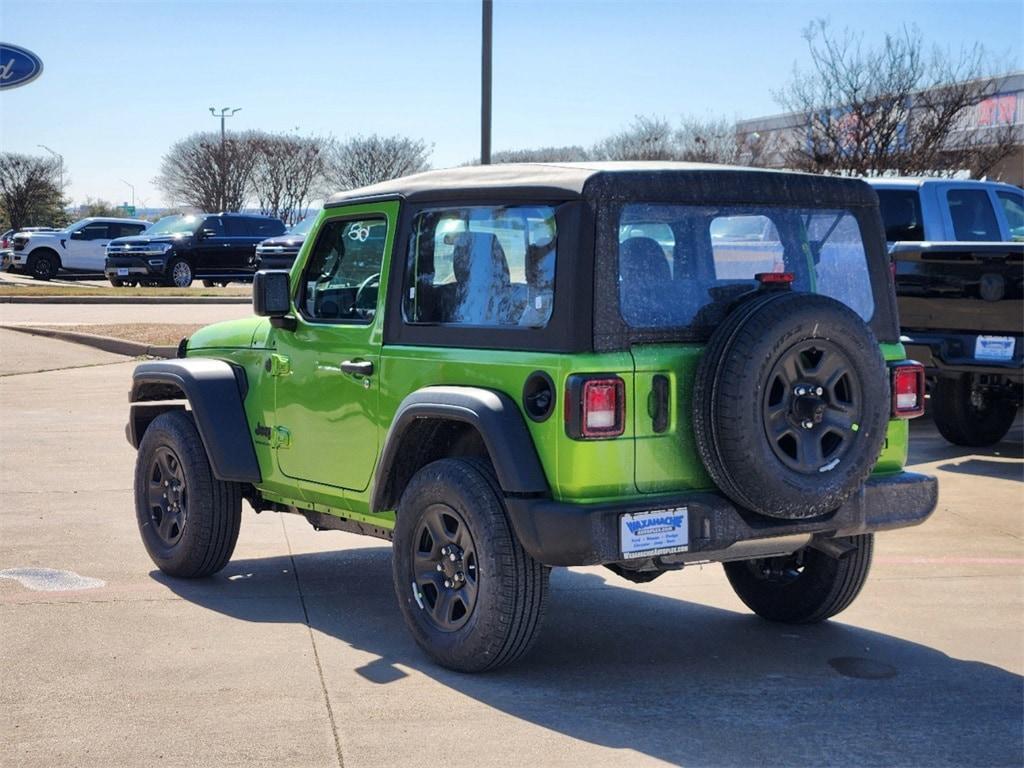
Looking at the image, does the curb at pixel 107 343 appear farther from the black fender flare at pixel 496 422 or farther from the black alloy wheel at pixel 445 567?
the black fender flare at pixel 496 422

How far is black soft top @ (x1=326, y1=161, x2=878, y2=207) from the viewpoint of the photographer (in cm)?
507

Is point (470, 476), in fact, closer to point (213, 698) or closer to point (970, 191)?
point (213, 698)

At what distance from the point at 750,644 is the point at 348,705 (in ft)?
5.76


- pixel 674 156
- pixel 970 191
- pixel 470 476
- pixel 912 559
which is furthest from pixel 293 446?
pixel 674 156

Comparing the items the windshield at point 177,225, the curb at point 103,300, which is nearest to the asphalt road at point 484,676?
the curb at point 103,300

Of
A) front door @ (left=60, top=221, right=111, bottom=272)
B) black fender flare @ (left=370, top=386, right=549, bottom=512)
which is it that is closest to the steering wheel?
black fender flare @ (left=370, top=386, right=549, bottom=512)

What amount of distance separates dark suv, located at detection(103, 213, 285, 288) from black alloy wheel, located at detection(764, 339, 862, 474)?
2690 cm

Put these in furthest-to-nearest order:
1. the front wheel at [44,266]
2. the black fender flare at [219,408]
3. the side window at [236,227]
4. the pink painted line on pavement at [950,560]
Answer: the front wheel at [44,266]
the side window at [236,227]
the pink painted line on pavement at [950,560]
the black fender flare at [219,408]

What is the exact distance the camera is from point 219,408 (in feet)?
22.0

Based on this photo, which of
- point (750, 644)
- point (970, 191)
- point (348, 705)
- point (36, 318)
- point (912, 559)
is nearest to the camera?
point (348, 705)

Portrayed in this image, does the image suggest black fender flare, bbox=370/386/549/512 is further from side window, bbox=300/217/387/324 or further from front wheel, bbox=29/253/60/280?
front wheel, bbox=29/253/60/280

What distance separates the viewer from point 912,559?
24.6 ft

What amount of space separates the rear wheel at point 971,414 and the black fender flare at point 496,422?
22.9ft

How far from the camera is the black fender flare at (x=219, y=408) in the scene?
661cm
